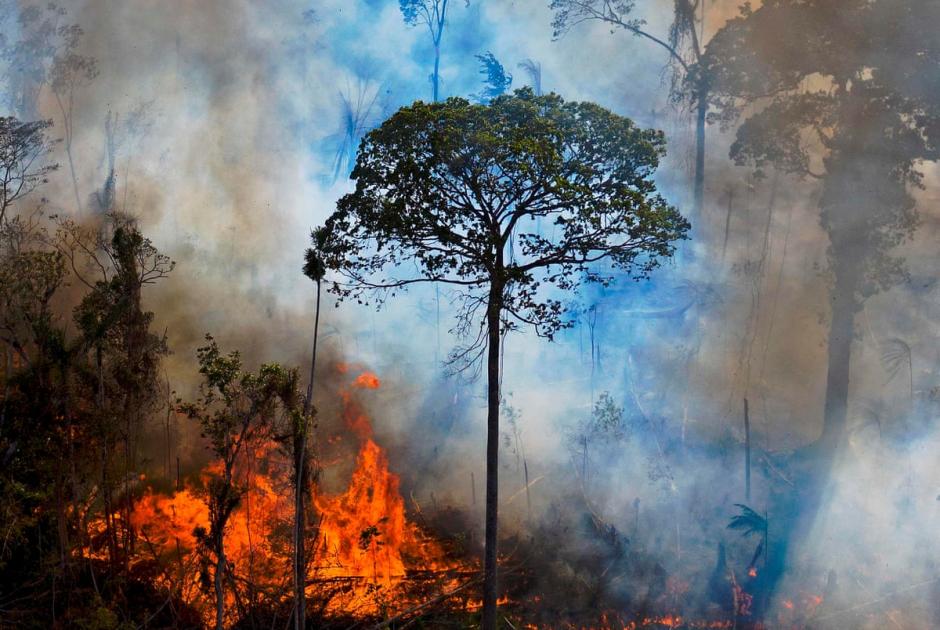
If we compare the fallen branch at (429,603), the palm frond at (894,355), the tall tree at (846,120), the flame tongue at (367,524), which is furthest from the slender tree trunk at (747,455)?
the flame tongue at (367,524)

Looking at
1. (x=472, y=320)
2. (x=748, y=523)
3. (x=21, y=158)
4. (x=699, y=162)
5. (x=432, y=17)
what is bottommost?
(x=748, y=523)

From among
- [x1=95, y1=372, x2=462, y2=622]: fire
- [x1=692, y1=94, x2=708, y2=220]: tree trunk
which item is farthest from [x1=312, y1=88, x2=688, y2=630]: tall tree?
[x1=692, y1=94, x2=708, y2=220]: tree trunk

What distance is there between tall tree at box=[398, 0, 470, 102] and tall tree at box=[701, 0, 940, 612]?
36.4 feet

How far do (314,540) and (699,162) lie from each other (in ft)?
64.7

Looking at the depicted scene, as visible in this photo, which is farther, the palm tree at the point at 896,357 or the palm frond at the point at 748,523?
the palm tree at the point at 896,357

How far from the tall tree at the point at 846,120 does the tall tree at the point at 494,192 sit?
10235 mm

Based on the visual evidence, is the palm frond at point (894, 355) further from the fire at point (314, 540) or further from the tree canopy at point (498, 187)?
the fire at point (314, 540)

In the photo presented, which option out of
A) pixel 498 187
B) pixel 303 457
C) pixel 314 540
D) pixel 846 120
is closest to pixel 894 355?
pixel 846 120

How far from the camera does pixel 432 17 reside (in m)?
29.6

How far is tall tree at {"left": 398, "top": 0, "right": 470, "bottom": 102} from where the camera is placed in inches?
1163

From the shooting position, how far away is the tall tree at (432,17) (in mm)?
29547

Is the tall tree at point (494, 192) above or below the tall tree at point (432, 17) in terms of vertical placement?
below

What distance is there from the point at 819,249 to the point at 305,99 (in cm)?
2079

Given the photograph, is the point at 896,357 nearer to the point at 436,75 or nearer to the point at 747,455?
the point at 747,455
